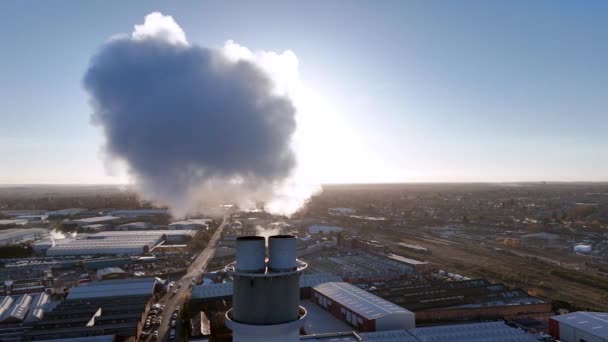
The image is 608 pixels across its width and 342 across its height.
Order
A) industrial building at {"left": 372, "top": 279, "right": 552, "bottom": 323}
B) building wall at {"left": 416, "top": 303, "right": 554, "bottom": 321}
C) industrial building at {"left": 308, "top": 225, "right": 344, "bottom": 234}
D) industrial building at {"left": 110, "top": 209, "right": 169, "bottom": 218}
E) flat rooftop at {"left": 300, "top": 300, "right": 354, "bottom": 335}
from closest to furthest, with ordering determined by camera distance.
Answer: flat rooftop at {"left": 300, "top": 300, "right": 354, "bottom": 335}
building wall at {"left": 416, "top": 303, "right": 554, "bottom": 321}
industrial building at {"left": 372, "top": 279, "right": 552, "bottom": 323}
industrial building at {"left": 308, "top": 225, "right": 344, "bottom": 234}
industrial building at {"left": 110, "top": 209, "right": 169, "bottom": 218}

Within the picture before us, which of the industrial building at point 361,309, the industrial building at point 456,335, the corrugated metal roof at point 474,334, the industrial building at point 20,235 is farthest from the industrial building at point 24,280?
the corrugated metal roof at point 474,334

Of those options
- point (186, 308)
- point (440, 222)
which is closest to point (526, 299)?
point (186, 308)

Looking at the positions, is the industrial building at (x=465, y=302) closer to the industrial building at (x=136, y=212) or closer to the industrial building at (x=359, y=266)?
the industrial building at (x=359, y=266)

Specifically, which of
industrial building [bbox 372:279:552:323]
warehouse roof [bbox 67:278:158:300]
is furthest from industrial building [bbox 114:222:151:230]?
industrial building [bbox 372:279:552:323]

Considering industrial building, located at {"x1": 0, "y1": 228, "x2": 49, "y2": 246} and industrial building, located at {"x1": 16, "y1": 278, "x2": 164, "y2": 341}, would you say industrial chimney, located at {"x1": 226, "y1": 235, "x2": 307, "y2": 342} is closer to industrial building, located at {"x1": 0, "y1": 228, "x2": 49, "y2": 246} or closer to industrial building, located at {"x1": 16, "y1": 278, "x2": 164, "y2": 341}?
industrial building, located at {"x1": 16, "y1": 278, "x2": 164, "y2": 341}

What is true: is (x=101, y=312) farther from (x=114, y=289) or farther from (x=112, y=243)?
(x=112, y=243)

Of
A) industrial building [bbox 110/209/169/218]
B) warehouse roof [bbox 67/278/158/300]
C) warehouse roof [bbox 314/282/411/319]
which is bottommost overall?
warehouse roof [bbox 67/278/158/300]

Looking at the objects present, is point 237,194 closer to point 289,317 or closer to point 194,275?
point 289,317
